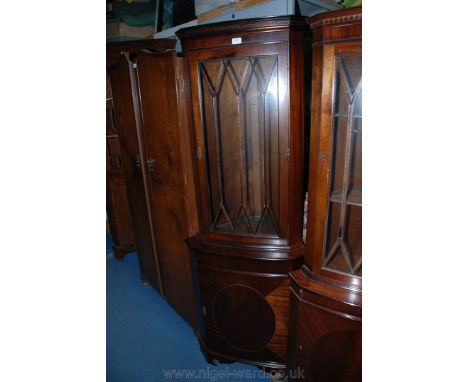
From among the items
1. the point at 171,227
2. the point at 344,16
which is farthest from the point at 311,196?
the point at 171,227

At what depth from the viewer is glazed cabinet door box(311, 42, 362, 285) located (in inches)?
37.4

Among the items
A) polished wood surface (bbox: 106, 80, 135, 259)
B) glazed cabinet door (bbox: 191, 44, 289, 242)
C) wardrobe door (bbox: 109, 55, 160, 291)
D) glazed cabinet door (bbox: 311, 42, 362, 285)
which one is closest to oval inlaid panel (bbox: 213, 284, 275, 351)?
glazed cabinet door (bbox: 191, 44, 289, 242)

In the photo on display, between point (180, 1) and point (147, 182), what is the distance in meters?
1.09

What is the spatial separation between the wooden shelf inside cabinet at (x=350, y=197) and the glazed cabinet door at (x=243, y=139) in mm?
252

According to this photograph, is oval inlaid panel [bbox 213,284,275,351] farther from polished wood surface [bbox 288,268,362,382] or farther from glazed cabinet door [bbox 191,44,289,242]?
glazed cabinet door [bbox 191,44,289,242]

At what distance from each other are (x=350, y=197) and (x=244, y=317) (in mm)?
812

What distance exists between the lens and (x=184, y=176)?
159 cm

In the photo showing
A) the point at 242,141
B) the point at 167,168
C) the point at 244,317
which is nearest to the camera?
the point at 242,141

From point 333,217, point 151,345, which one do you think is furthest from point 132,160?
point 333,217

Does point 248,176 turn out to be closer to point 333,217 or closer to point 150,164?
point 333,217

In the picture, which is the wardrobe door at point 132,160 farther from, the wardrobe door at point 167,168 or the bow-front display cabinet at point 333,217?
the bow-front display cabinet at point 333,217

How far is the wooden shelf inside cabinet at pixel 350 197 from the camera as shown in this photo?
1038 millimetres

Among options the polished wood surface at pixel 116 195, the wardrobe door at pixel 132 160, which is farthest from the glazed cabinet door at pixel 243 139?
the polished wood surface at pixel 116 195

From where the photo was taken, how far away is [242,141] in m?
1.41
